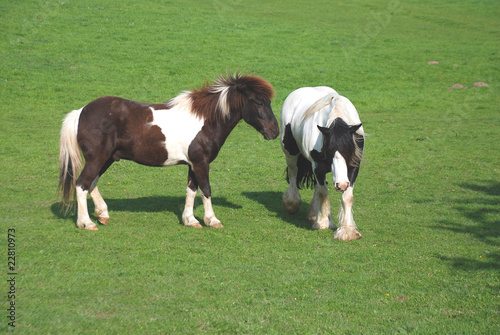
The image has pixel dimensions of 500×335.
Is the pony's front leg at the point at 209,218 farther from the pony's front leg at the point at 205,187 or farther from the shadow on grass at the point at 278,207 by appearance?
the shadow on grass at the point at 278,207

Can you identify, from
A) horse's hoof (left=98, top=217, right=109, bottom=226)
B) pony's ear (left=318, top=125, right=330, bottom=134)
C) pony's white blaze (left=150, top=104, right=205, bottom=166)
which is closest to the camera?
pony's ear (left=318, top=125, right=330, bottom=134)

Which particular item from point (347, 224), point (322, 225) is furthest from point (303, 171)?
point (347, 224)

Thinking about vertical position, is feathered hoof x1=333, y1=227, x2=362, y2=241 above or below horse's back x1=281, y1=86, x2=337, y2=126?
below

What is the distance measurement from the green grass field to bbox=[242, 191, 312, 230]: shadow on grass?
5cm

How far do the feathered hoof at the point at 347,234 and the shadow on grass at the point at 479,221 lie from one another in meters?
1.34

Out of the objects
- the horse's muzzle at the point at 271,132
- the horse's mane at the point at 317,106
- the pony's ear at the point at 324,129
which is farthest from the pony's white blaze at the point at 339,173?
the horse's muzzle at the point at 271,132

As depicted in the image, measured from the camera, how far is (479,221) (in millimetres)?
9117

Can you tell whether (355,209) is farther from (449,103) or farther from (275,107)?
(449,103)

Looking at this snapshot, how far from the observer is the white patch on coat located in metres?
8.26

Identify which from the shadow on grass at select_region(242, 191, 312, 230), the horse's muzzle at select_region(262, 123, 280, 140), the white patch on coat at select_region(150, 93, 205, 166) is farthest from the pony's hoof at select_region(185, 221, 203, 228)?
the horse's muzzle at select_region(262, 123, 280, 140)

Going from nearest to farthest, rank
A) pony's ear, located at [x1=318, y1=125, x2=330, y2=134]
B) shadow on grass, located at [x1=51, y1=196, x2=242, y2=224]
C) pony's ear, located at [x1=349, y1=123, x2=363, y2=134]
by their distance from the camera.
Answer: pony's ear, located at [x1=349, y1=123, x2=363, y2=134], pony's ear, located at [x1=318, y1=125, x2=330, y2=134], shadow on grass, located at [x1=51, y1=196, x2=242, y2=224]

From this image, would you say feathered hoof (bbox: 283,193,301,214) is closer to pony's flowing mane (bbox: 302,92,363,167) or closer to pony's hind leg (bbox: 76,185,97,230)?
pony's flowing mane (bbox: 302,92,363,167)

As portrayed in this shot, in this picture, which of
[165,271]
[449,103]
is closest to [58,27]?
[449,103]

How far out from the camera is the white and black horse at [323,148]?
748 centimetres
